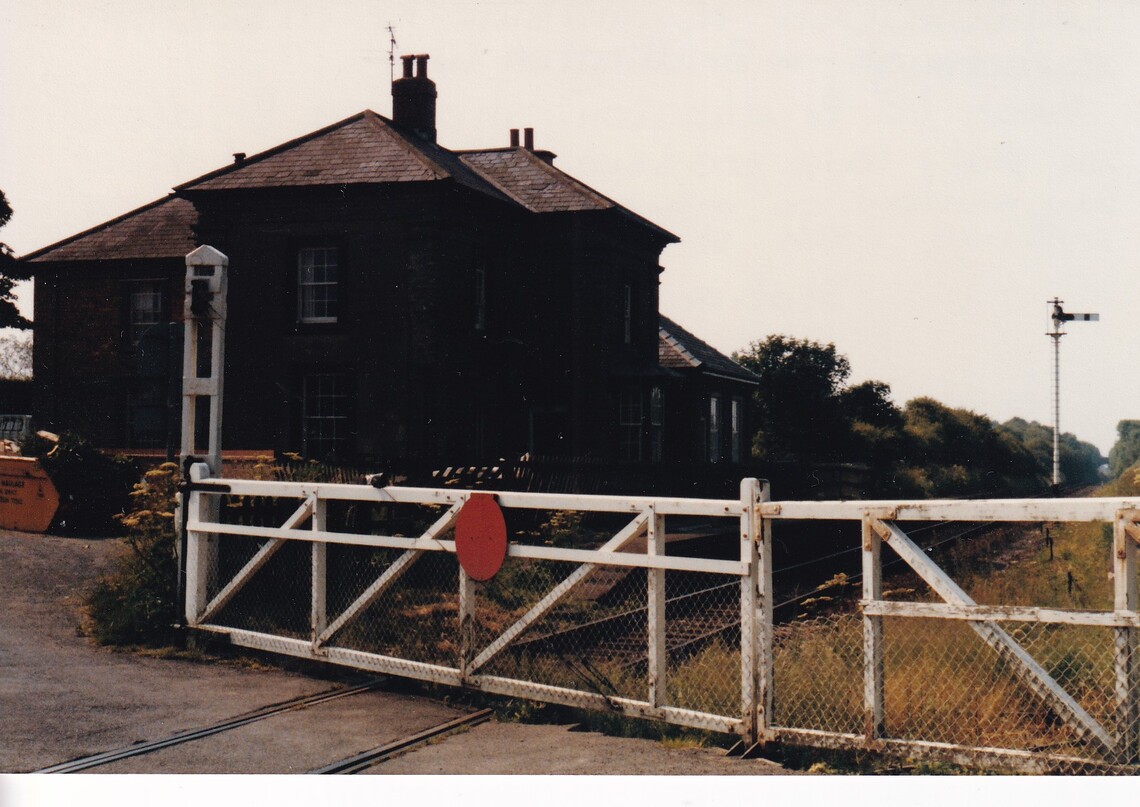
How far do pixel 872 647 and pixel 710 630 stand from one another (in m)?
4.83

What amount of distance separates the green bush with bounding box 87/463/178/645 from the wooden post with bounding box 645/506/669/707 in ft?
15.8

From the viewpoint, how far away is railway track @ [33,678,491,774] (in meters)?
5.98

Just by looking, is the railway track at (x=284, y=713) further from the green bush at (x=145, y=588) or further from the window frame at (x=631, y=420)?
the window frame at (x=631, y=420)

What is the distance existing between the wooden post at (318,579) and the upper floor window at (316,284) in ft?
46.1

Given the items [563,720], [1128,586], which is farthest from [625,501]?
[1128,586]

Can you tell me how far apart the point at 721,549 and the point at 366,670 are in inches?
395

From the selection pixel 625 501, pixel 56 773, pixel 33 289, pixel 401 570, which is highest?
pixel 33 289

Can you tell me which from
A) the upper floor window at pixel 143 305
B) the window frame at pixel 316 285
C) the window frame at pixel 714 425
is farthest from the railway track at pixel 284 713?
the window frame at pixel 714 425

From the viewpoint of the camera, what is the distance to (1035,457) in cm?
5028

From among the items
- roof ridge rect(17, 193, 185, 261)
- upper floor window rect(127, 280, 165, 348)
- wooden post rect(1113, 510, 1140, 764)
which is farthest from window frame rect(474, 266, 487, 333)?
wooden post rect(1113, 510, 1140, 764)

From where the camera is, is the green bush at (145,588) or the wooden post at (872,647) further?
the green bush at (145,588)

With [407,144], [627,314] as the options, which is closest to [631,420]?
[627,314]

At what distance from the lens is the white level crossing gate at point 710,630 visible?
531cm

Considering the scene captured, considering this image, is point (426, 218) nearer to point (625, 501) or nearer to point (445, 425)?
point (445, 425)
